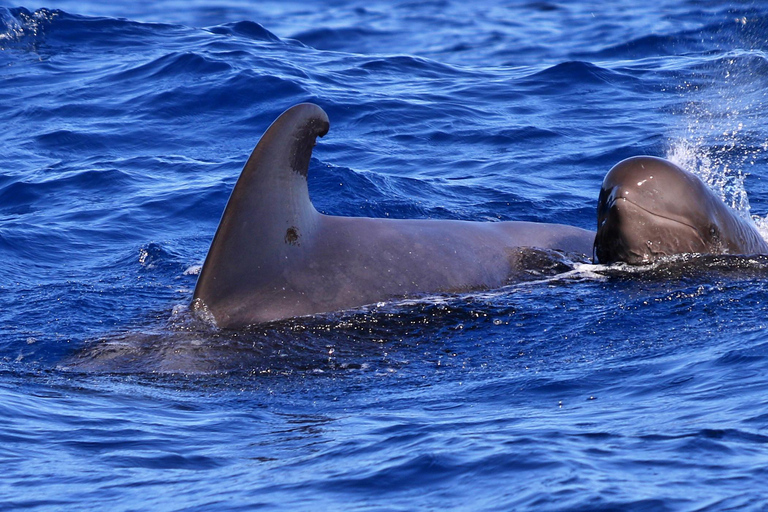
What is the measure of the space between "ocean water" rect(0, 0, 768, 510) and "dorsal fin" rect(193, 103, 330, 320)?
0.42m

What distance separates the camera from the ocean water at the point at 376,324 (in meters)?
6.41

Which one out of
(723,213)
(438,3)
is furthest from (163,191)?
(438,3)

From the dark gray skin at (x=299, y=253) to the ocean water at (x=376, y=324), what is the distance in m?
0.19

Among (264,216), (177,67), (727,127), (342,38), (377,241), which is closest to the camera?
(264,216)

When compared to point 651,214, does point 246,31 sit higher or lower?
higher

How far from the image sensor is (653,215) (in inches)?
409

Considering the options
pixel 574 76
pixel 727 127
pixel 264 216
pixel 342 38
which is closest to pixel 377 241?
pixel 264 216

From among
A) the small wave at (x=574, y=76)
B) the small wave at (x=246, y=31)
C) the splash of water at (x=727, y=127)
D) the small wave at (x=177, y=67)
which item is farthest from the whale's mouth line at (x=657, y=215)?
the small wave at (x=246, y=31)

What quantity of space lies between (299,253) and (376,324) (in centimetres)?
92

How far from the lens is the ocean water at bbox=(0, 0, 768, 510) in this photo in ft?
21.0

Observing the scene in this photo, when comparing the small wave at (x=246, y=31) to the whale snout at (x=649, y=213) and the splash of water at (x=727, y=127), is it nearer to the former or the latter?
the splash of water at (x=727, y=127)

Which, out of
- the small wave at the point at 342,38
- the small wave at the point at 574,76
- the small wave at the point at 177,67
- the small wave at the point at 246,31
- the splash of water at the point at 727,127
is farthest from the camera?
the small wave at the point at 342,38

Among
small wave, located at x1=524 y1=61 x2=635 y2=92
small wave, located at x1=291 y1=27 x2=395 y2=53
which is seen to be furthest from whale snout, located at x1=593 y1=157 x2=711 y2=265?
small wave, located at x1=291 y1=27 x2=395 y2=53

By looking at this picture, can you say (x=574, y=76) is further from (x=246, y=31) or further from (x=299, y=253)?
(x=299, y=253)
